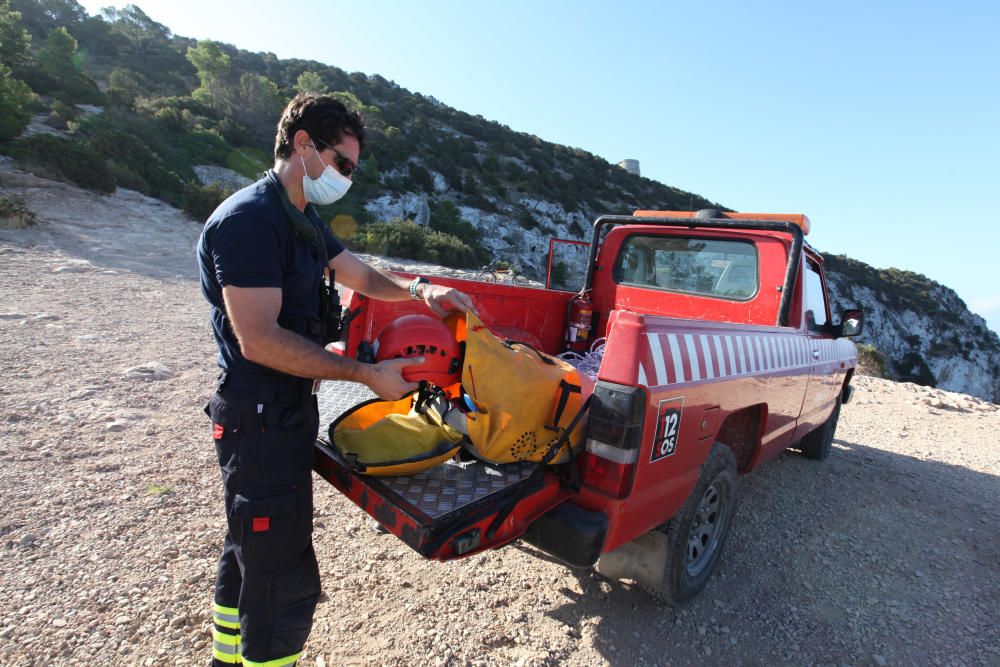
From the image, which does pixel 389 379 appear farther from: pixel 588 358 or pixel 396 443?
pixel 588 358

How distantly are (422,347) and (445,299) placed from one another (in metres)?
0.33

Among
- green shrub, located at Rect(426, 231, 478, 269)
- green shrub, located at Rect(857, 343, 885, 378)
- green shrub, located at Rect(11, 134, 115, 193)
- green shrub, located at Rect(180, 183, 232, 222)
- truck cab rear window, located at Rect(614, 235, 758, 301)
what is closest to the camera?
truck cab rear window, located at Rect(614, 235, 758, 301)

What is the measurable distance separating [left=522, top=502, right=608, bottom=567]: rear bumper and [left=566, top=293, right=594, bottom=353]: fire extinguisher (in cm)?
230

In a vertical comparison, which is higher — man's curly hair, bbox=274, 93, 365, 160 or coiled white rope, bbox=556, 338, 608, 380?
man's curly hair, bbox=274, 93, 365, 160

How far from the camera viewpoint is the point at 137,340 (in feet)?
19.9

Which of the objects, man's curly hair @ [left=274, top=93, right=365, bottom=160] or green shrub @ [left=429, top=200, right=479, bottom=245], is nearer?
man's curly hair @ [left=274, top=93, right=365, bottom=160]

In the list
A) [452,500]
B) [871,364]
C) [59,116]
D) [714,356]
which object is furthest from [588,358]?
[59,116]

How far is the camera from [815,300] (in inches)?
166

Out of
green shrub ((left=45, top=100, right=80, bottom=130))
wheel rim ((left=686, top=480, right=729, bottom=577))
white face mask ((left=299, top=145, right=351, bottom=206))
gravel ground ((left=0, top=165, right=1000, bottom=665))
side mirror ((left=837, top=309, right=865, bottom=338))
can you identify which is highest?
green shrub ((left=45, top=100, right=80, bottom=130))

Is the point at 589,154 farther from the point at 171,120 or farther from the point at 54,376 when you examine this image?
the point at 54,376

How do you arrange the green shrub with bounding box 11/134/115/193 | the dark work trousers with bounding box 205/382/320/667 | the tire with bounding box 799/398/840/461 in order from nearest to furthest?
the dark work trousers with bounding box 205/382/320/667
the tire with bounding box 799/398/840/461
the green shrub with bounding box 11/134/115/193

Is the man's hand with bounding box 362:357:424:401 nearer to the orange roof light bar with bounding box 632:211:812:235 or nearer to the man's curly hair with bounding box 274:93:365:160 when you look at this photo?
the man's curly hair with bounding box 274:93:365:160

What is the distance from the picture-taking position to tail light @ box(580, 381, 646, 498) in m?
1.93

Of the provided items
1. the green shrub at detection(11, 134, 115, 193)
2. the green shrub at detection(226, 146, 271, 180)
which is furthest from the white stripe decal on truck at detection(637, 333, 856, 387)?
the green shrub at detection(226, 146, 271, 180)
